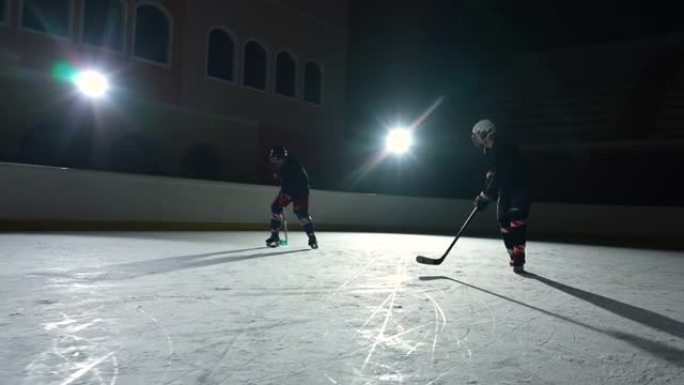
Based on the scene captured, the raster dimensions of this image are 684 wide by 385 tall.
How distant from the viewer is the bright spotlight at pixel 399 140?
1526 cm

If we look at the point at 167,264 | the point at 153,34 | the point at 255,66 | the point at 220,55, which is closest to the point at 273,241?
the point at 167,264

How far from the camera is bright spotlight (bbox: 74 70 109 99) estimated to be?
1126cm

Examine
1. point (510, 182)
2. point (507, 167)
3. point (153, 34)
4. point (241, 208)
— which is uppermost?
point (153, 34)

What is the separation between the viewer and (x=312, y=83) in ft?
55.0

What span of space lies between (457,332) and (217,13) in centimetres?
1314

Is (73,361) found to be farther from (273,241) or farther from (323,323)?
(273,241)

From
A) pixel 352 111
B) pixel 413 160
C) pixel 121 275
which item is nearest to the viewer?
pixel 121 275

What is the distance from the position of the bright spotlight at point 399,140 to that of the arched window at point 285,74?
137 inches

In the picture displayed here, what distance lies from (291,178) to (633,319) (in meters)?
4.34

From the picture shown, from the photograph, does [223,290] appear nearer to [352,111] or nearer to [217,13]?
[217,13]

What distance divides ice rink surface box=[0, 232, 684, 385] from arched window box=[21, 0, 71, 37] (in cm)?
780

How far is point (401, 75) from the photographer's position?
51.7 feet

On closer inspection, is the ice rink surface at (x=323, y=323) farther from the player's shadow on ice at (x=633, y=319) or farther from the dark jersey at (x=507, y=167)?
the dark jersey at (x=507, y=167)

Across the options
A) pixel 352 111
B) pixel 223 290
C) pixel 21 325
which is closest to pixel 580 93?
pixel 352 111
